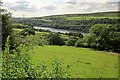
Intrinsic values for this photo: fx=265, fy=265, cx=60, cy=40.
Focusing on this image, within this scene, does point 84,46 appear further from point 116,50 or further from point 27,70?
point 27,70

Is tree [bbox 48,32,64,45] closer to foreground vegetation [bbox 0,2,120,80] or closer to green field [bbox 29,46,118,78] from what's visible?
foreground vegetation [bbox 0,2,120,80]

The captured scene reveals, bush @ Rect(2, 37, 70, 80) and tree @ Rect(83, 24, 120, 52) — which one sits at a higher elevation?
bush @ Rect(2, 37, 70, 80)

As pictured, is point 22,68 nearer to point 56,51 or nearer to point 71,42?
point 56,51

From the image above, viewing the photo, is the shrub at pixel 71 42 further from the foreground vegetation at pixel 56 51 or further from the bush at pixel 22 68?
the bush at pixel 22 68

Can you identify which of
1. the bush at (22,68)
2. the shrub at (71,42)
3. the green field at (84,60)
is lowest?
the green field at (84,60)

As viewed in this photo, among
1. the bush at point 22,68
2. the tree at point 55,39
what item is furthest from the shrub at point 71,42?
the bush at point 22,68

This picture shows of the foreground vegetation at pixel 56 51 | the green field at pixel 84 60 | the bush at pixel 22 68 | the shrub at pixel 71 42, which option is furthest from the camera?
the shrub at pixel 71 42

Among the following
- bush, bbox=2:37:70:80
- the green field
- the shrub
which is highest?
bush, bbox=2:37:70:80

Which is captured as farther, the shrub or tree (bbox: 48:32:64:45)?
the shrub

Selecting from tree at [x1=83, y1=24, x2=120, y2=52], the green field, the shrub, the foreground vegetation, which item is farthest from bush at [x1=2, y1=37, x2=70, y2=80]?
the shrub

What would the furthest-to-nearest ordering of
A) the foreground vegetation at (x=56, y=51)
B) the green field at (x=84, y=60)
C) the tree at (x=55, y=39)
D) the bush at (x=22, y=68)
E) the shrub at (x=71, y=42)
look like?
the shrub at (x=71, y=42)
the tree at (x=55, y=39)
the green field at (x=84, y=60)
the foreground vegetation at (x=56, y=51)
the bush at (x=22, y=68)

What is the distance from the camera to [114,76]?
67.9 feet

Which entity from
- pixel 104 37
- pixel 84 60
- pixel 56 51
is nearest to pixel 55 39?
pixel 104 37

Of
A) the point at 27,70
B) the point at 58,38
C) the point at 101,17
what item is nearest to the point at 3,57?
the point at 27,70
